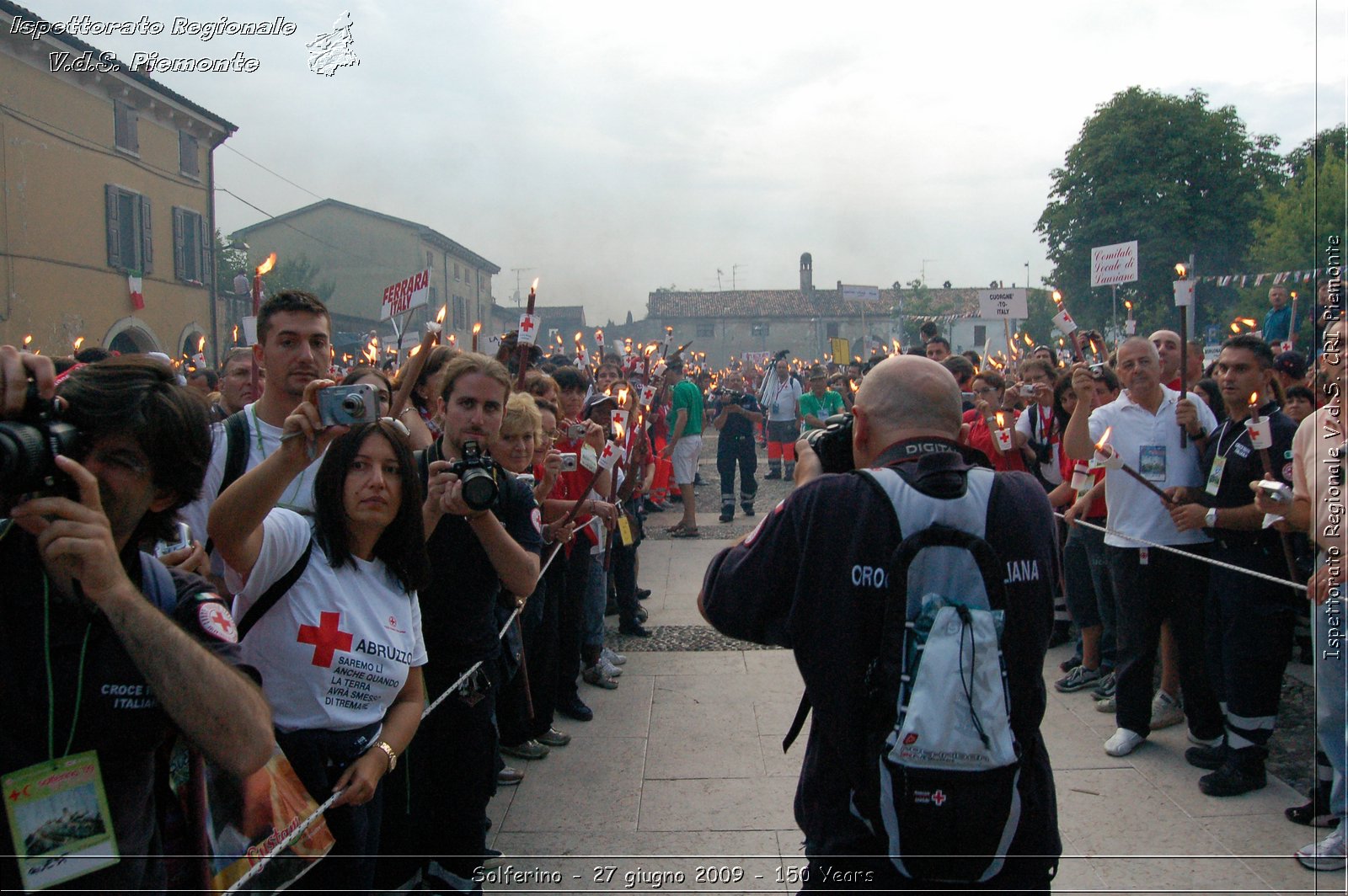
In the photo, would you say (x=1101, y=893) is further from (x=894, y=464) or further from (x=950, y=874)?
(x=894, y=464)

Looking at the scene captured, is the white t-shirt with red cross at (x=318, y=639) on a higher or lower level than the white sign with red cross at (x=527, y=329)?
lower

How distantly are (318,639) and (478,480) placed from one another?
2.15 ft

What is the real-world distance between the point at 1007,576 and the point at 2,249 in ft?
68.8

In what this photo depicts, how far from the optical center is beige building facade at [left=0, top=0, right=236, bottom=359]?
692 inches

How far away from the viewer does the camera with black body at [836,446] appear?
94.8 inches

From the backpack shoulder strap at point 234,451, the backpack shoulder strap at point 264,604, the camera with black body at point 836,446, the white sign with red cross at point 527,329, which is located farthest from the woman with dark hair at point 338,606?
the white sign with red cross at point 527,329

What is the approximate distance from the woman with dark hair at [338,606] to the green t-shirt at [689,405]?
362 inches

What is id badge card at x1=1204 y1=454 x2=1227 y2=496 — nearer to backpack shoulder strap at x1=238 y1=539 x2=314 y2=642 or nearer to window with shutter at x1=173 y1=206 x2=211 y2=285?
backpack shoulder strap at x1=238 y1=539 x2=314 y2=642

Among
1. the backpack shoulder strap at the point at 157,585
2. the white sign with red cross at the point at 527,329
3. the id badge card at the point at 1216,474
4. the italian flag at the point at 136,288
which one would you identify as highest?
the italian flag at the point at 136,288

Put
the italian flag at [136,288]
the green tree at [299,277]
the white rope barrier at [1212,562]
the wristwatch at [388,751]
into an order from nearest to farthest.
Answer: the wristwatch at [388,751] < the white rope barrier at [1212,562] < the italian flag at [136,288] < the green tree at [299,277]

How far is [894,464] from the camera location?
222 centimetres

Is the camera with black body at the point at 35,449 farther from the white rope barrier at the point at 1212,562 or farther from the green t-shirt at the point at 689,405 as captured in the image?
the green t-shirt at the point at 689,405

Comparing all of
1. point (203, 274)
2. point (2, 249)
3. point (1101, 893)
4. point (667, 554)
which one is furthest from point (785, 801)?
point (203, 274)

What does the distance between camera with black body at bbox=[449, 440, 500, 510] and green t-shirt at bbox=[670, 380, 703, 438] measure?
905cm
